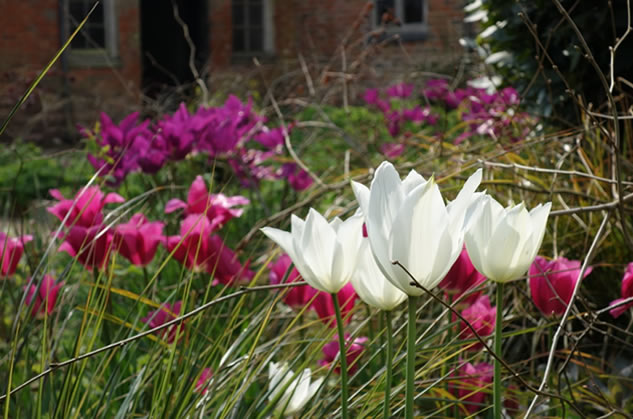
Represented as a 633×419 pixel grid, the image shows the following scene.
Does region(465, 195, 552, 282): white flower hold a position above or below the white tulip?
above

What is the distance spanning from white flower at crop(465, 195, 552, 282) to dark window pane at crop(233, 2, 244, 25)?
14382 millimetres

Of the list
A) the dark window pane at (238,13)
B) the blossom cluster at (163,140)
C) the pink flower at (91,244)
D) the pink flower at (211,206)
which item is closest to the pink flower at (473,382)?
the pink flower at (211,206)

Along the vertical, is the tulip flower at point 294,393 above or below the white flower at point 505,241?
below

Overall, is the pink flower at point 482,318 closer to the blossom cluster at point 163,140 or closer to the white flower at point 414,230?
the white flower at point 414,230

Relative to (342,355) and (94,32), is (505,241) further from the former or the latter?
(94,32)

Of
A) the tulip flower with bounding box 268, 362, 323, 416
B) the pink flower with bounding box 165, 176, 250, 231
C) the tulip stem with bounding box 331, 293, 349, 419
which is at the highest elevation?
the tulip stem with bounding box 331, 293, 349, 419

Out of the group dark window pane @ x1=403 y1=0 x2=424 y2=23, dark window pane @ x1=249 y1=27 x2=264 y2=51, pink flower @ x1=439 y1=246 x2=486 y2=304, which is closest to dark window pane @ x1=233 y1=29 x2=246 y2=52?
dark window pane @ x1=249 y1=27 x2=264 y2=51

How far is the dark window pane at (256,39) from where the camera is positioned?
14930mm

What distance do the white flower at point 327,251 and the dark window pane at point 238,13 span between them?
14.3m

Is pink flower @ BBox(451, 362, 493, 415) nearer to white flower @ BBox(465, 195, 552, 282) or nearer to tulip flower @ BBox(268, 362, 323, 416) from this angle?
tulip flower @ BBox(268, 362, 323, 416)

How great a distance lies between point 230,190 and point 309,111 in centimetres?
544

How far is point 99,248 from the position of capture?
1.76m

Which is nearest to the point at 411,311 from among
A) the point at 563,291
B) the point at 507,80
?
the point at 563,291

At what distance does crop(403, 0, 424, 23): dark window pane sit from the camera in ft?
47.8
